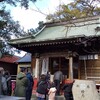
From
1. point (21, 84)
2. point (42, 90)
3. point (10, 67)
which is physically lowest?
point (42, 90)

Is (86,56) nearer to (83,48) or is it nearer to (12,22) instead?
(83,48)

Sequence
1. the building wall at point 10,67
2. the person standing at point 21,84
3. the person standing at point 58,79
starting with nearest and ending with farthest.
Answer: the person standing at point 21,84, the person standing at point 58,79, the building wall at point 10,67

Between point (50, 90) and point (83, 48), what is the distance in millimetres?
5572

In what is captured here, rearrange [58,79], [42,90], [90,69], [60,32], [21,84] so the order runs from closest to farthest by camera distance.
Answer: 1. [42,90]
2. [21,84]
3. [58,79]
4. [90,69]
5. [60,32]

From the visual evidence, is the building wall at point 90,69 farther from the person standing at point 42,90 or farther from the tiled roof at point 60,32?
the person standing at point 42,90

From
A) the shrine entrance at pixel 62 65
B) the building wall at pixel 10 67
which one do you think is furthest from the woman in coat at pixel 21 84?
the building wall at pixel 10 67

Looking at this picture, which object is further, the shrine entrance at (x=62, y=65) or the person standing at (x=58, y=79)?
the shrine entrance at (x=62, y=65)

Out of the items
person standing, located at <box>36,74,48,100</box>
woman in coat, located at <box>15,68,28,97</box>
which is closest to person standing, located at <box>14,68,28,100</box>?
woman in coat, located at <box>15,68,28,97</box>

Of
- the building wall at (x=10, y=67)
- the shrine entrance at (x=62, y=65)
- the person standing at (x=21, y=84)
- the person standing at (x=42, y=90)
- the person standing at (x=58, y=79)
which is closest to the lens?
the person standing at (x=42, y=90)

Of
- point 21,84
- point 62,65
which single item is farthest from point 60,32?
point 21,84

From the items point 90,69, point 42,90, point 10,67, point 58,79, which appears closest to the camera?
point 42,90

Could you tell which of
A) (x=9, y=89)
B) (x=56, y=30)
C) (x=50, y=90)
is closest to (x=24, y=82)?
(x=50, y=90)

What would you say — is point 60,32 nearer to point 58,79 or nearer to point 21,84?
point 58,79

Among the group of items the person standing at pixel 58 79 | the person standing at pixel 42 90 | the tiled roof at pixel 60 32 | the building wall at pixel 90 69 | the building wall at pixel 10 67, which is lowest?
the person standing at pixel 42 90
